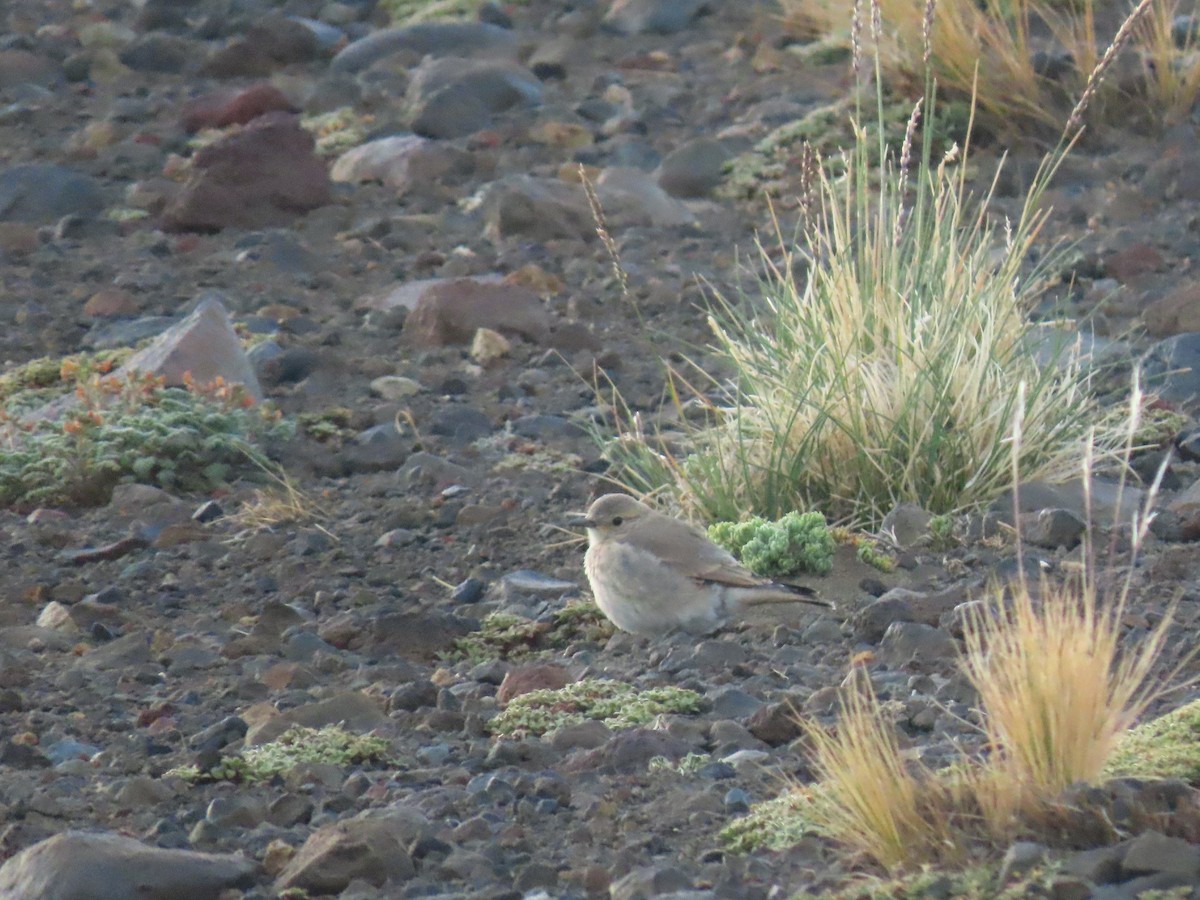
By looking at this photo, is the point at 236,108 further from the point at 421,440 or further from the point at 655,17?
the point at 421,440

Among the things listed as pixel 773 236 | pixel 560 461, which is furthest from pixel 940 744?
pixel 773 236

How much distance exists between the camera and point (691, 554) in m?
5.38

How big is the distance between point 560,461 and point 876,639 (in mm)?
2331

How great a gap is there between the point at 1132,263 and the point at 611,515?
13.0 ft

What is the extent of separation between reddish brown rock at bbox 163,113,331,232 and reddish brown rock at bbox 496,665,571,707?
222 inches

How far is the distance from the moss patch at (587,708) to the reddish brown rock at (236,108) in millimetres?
7416

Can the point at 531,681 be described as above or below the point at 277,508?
above

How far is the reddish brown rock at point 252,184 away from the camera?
10.2 metres

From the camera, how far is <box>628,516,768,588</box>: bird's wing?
17.6 ft

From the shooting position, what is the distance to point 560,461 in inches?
289

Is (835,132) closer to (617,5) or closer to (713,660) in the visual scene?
(617,5)

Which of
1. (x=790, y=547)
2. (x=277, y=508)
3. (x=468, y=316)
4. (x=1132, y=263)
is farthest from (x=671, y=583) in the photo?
(x=1132, y=263)

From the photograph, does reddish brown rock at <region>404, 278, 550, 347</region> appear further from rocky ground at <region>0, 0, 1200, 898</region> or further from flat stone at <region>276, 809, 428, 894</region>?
flat stone at <region>276, 809, 428, 894</region>

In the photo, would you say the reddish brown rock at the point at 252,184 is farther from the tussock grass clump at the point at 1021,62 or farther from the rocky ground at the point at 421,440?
the tussock grass clump at the point at 1021,62
